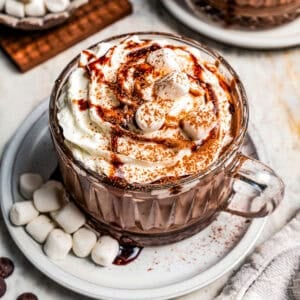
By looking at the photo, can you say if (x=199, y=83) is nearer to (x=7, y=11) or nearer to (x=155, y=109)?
(x=155, y=109)

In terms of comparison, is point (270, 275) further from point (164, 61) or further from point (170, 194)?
point (164, 61)

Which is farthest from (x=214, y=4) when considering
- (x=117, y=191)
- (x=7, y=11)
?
(x=117, y=191)

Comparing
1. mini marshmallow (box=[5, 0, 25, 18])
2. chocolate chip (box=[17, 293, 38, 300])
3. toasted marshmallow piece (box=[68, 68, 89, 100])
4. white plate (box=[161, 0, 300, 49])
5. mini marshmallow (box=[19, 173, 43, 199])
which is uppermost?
toasted marshmallow piece (box=[68, 68, 89, 100])

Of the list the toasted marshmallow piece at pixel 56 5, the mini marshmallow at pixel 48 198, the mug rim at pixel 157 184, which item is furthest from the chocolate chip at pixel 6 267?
the toasted marshmallow piece at pixel 56 5

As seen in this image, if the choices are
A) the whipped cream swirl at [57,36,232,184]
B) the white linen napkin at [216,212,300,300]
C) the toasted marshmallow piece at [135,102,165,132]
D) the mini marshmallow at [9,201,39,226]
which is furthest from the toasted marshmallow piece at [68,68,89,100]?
the white linen napkin at [216,212,300,300]

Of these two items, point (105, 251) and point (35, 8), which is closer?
point (105, 251)

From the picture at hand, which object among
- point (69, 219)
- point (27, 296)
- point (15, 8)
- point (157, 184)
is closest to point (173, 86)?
point (157, 184)

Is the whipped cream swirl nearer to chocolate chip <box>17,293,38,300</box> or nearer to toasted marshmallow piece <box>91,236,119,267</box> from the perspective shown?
toasted marshmallow piece <box>91,236,119,267</box>
